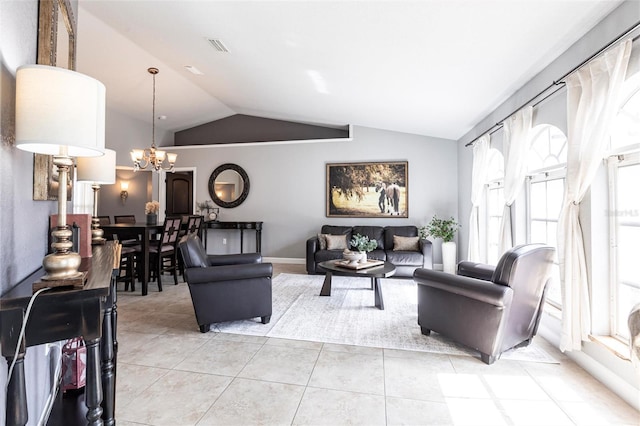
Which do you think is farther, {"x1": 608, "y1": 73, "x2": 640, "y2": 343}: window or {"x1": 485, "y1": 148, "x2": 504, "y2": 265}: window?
{"x1": 485, "y1": 148, "x2": 504, "y2": 265}: window

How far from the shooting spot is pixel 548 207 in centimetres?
297

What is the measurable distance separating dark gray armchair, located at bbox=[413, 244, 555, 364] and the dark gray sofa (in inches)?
78.5

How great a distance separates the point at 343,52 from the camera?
313cm

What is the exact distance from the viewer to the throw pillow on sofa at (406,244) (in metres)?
5.21

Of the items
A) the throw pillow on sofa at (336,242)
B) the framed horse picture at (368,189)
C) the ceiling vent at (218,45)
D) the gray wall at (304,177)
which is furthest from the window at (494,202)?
the ceiling vent at (218,45)

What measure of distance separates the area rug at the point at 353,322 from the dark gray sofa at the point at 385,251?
560 mm

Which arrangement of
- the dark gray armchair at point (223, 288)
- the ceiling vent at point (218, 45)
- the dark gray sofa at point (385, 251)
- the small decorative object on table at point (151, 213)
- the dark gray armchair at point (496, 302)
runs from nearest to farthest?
the dark gray armchair at point (496, 302)
the dark gray armchair at point (223, 288)
the ceiling vent at point (218, 45)
the small decorative object on table at point (151, 213)
the dark gray sofa at point (385, 251)

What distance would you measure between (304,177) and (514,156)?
4.02m

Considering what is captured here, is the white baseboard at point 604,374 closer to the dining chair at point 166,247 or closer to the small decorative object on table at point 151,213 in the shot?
the dining chair at point 166,247

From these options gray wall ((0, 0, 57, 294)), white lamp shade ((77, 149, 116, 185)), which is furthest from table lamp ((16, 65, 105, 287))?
white lamp shade ((77, 149, 116, 185))

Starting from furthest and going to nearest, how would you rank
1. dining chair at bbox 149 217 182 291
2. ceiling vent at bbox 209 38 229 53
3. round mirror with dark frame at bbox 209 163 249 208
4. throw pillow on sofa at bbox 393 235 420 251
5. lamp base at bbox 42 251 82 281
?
round mirror with dark frame at bbox 209 163 249 208
throw pillow on sofa at bbox 393 235 420 251
dining chair at bbox 149 217 182 291
ceiling vent at bbox 209 38 229 53
lamp base at bbox 42 251 82 281

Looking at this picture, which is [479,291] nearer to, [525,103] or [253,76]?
[525,103]

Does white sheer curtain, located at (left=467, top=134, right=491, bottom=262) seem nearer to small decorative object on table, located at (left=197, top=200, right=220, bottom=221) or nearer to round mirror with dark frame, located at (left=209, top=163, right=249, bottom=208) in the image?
round mirror with dark frame, located at (left=209, top=163, right=249, bottom=208)

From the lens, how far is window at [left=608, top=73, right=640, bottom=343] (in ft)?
6.47
